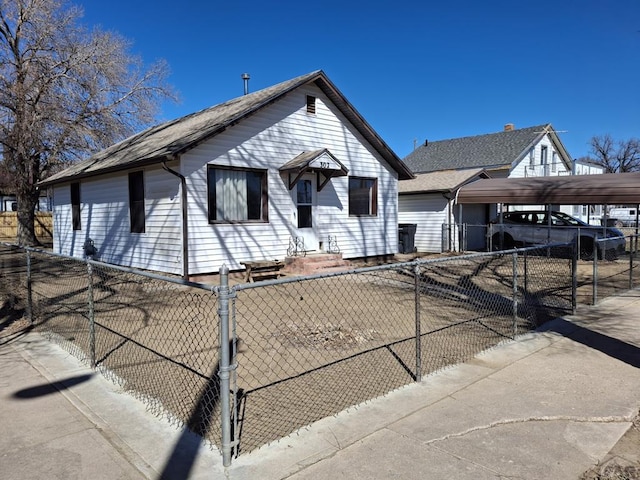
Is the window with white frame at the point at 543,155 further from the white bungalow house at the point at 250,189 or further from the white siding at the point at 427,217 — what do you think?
the white bungalow house at the point at 250,189

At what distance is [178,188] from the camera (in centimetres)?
1083

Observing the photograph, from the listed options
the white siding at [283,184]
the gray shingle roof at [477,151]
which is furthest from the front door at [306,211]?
the gray shingle roof at [477,151]

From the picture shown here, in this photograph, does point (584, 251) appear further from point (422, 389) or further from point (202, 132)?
point (422, 389)

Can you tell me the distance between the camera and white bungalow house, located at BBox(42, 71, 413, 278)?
11000 mm

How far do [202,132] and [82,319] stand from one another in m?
5.34

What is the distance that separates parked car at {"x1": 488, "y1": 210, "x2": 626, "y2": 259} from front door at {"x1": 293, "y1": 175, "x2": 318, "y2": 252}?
8758 mm

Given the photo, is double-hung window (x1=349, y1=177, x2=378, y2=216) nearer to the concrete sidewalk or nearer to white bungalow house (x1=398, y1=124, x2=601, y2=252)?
white bungalow house (x1=398, y1=124, x2=601, y2=252)

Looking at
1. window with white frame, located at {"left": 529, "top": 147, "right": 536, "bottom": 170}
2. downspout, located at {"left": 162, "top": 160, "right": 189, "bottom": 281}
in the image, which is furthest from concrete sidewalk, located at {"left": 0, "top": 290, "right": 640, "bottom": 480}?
window with white frame, located at {"left": 529, "top": 147, "right": 536, "bottom": 170}

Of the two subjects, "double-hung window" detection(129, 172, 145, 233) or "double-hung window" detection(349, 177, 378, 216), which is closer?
"double-hung window" detection(129, 172, 145, 233)

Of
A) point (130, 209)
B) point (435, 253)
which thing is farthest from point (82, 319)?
point (435, 253)

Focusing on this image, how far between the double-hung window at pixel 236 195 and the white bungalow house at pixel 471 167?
374 inches

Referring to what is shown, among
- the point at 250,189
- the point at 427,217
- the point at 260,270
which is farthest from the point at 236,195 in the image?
the point at 427,217

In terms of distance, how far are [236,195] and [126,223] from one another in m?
3.53

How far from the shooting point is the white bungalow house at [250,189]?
36.1 ft
